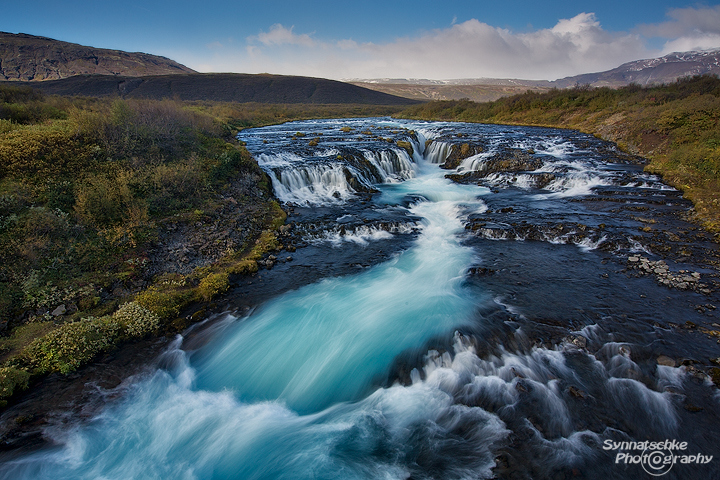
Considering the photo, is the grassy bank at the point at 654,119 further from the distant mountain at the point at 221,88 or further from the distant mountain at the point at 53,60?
the distant mountain at the point at 53,60

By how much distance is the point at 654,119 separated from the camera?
28031mm

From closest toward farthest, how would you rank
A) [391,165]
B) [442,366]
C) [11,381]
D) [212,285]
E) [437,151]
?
[11,381], [442,366], [212,285], [391,165], [437,151]

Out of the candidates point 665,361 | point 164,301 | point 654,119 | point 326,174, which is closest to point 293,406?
point 164,301

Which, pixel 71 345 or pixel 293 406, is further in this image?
pixel 71 345

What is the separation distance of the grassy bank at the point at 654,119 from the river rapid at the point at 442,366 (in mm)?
5621

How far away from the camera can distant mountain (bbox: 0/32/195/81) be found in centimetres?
11688

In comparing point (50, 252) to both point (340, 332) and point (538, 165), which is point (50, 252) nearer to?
point (340, 332)

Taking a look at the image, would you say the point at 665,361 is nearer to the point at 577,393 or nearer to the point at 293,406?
the point at 577,393

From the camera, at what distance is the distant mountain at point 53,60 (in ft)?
383

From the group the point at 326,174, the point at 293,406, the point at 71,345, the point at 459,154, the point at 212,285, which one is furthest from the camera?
the point at 459,154

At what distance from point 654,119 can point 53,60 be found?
183472mm

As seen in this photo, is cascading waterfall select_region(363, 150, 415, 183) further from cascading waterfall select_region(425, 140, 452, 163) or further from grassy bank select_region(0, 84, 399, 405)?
grassy bank select_region(0, 84, 399, 405)

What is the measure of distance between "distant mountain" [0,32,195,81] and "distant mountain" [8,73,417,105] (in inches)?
994

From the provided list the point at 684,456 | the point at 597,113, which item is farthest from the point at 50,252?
the point at 597,113
